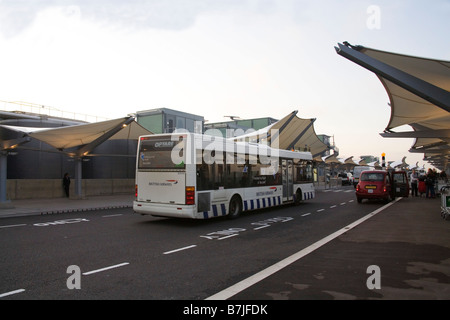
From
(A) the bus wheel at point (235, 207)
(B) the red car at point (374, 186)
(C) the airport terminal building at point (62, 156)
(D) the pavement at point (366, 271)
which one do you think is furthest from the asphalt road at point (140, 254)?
(B) the red car at point (374, 186)

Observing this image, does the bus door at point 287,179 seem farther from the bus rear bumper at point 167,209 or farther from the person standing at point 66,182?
the person standing at point 66,182

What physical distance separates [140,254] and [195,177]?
4.13m

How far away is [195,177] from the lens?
11.0 meters

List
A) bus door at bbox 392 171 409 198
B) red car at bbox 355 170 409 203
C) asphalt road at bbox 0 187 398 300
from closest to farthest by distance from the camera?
asphalt road at bbox 0 187 398 300 < red car at bbox 355 170 409 203 < bus door at bbox 392 171 409 198

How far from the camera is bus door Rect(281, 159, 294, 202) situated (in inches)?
677

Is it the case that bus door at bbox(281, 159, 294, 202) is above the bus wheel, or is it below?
above

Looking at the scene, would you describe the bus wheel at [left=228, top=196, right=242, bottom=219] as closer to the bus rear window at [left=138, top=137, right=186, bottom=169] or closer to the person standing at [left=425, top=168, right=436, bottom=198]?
the bus rear window at [left=138, top=137, right=186, bottom=169]

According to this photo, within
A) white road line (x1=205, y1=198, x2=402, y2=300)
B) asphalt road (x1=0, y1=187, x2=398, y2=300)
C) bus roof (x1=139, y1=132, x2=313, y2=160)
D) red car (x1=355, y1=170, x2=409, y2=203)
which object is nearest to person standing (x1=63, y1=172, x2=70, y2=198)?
asphalt road (x1=0, y1=187, x2=398, y2=300)

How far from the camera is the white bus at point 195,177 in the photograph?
36.1ft

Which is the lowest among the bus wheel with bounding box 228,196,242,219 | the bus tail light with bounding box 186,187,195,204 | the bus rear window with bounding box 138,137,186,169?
the bus wheel with bounding box 228,196,242,219

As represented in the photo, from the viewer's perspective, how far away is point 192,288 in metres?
5.04

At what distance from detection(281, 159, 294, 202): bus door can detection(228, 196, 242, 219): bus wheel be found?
14.2 ft

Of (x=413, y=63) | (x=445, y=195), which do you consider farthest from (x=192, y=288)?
(x=445, y=195)

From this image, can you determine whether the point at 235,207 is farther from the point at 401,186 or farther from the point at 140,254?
the point at 401,186
